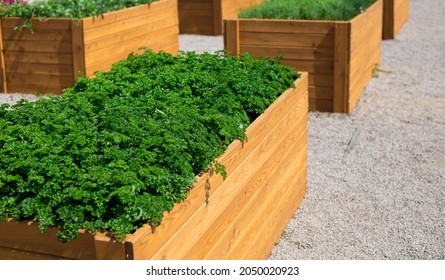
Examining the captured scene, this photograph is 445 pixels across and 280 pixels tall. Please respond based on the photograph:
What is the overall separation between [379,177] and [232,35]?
2.72 m

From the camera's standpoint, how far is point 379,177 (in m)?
6.31

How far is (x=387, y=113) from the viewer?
8383mm

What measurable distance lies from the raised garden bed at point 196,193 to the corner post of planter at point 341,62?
2.38m

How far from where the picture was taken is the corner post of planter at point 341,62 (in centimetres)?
796

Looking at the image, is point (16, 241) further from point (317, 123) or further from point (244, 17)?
point (244, 17)

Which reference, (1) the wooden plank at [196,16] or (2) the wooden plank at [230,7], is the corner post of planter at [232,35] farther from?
(1) the wooden plank at [196,16]

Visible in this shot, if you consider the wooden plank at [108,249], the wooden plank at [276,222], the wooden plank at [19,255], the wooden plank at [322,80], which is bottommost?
the wooden plank at [276,222]

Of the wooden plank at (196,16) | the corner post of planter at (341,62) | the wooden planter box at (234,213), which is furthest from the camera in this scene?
the wooden plank at (196,16)

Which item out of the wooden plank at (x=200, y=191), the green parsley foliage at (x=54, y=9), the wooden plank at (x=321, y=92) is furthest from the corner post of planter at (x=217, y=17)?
the wooden plank at (x=200, y=191)

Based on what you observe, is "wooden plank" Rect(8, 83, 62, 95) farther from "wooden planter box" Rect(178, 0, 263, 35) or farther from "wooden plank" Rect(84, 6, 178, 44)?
"wooden planter box" Rect(178, 0, 263, 35)

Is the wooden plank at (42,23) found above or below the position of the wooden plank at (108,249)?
above

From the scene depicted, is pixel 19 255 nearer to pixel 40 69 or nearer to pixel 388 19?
pixel 40 69

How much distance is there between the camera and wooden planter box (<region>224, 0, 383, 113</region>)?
8.02 meters
